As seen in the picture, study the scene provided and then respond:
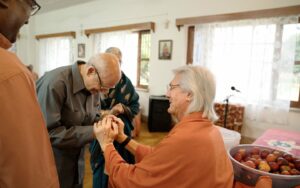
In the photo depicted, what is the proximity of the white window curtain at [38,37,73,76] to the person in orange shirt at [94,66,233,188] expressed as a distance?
21.2ft

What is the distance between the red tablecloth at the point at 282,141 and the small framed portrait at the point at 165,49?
2.90 meters

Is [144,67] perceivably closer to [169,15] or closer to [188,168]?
[169,15]

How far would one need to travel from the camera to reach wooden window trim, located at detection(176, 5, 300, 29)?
3408 mm

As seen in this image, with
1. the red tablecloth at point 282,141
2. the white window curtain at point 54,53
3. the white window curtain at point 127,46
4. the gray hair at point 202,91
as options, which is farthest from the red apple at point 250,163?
the white window curtain at point 54,53

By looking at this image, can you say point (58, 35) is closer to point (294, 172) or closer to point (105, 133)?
point (105, 133)

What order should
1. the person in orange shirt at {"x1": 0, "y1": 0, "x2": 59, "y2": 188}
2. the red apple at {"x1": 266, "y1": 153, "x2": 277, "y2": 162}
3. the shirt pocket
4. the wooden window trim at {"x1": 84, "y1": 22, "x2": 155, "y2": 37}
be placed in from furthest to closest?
the wooden window trim at {"x1": 84, "y1": 22, "x2": 155, "y2": 37} → the shirt pocket → the red apple at {"x1": 266, "y1": 153, "x2": 277, "y2": 162} → the person in orange shirt at {"x1": 0, "y1": 0, "x2": 59, "y2": 188}

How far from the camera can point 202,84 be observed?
108 centimetres

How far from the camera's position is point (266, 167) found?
1.21 meters

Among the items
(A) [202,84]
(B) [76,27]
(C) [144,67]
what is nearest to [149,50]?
(C) [144,67]

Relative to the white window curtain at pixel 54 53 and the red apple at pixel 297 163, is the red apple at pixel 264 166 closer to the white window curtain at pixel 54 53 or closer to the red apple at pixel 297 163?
the red apple at pixel 297 163

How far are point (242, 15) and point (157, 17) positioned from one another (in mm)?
1811

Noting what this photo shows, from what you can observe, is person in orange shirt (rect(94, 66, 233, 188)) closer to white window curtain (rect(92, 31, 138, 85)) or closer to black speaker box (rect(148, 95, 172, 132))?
black speaker box (rect(148, 95, 172, 132))

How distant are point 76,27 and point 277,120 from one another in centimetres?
561

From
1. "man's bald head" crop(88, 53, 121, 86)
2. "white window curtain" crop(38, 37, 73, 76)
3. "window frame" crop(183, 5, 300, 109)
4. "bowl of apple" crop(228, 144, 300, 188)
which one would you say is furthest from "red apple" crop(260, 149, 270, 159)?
"white window curtain" crop(38, 37, 73, 76)
